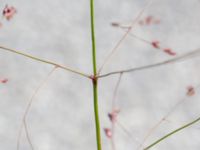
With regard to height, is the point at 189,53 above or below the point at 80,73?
above

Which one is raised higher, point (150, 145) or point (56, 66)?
point (56, 66)

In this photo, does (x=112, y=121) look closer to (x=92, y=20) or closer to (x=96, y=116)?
(x=96, y=116)

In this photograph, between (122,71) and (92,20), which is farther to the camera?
(92,20)

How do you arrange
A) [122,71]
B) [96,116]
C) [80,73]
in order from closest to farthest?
[122,71]
[96,116]
[80,73]

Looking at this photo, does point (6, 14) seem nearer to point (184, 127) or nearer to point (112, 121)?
point (112, 121)

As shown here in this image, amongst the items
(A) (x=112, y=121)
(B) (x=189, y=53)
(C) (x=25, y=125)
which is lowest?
(C) (x=25, y=125)

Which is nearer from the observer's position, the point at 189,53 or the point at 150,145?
the point at 189,53

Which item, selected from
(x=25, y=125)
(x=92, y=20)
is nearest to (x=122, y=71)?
(x=92, y=20)

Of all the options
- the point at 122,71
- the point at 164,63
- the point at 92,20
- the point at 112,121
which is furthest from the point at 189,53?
the point at 92,20

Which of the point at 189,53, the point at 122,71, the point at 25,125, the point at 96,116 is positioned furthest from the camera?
the point at 25,125
